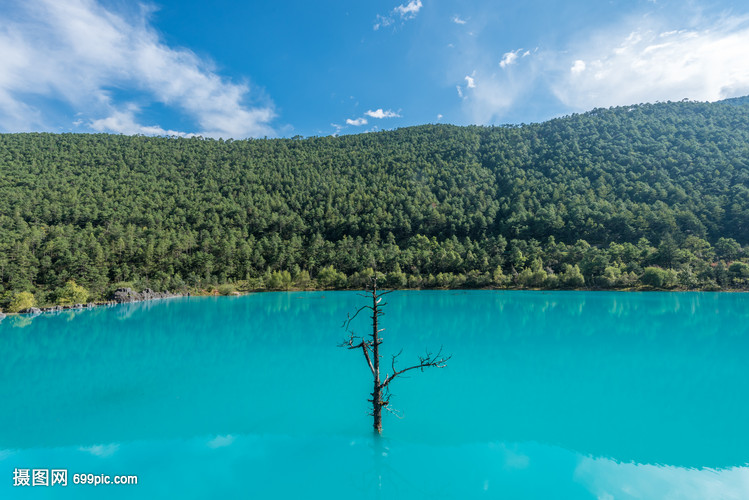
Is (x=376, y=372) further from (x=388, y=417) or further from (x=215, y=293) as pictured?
(x=215, y=293)

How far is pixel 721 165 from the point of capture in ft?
261

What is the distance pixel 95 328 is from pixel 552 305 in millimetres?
41543

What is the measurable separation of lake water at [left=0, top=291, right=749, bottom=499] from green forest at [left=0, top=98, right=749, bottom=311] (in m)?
32.8

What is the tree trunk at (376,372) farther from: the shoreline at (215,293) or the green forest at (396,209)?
the green forest at (396,209)

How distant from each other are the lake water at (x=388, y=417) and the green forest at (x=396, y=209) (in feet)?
108

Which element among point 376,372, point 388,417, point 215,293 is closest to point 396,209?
point 215,293

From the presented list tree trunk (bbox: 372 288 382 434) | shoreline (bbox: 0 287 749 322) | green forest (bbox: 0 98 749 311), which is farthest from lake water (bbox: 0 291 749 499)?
green forest (bbox: 0 98 749 311)

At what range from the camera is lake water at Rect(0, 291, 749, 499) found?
312 inches

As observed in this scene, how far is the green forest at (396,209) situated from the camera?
5450cm

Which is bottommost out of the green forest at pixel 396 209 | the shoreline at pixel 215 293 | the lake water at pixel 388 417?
the lake water at pixel 388 417

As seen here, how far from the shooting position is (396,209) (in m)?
87.2

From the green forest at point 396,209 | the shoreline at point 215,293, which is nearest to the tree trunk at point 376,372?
the shoreline at point 215,293

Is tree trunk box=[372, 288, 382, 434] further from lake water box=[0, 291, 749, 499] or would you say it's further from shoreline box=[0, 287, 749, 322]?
shoreline box=[0, 287, 749, 322]

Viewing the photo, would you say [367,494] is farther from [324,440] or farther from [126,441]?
[126,441]
